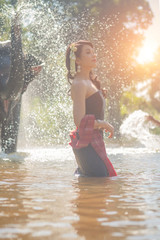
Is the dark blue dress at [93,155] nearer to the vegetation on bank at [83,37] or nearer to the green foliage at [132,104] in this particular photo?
the vegetation on bank at [83,37]

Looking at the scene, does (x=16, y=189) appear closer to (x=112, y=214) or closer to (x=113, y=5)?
(x=112, y=214)

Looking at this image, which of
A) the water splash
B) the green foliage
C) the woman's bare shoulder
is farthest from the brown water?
the green foliage

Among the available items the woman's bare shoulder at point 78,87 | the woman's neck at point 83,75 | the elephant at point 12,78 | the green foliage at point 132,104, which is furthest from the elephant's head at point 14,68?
the green foliage at point 132,104

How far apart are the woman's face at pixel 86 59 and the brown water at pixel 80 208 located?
48.3 inches

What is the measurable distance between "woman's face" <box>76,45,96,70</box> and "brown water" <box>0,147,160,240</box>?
4.03 ft

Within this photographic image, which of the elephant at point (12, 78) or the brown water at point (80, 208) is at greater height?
the elephant at point (12, 78)

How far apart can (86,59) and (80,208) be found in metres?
2.12

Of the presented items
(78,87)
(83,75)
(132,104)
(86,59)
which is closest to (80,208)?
(78,87)

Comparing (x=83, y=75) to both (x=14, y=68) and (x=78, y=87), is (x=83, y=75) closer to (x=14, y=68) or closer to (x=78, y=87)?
(x=78, y=87)

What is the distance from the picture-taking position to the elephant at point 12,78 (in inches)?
337

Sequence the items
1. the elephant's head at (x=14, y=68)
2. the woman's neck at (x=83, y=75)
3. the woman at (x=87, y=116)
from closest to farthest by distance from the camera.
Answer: the woman at (x=87, y=116), the woman's neck at (x=83, y=75), the elephant's head at (x=14, y=68)

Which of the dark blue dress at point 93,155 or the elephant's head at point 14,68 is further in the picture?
the elephant's head at point 14,68

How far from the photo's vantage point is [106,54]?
2297cm

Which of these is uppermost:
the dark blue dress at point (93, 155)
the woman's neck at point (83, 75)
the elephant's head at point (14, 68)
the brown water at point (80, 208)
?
the elephant's head at point (14, 68)
